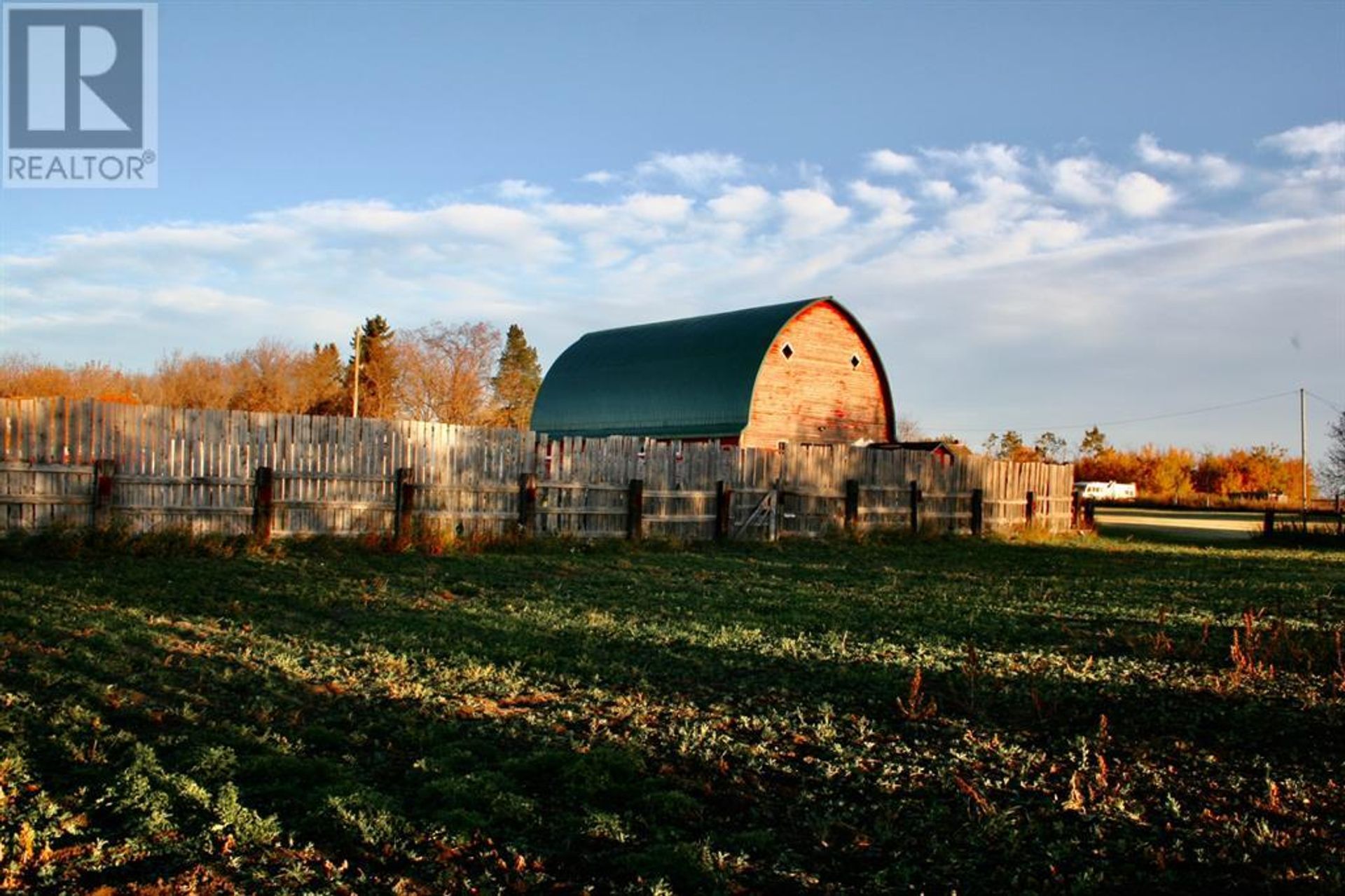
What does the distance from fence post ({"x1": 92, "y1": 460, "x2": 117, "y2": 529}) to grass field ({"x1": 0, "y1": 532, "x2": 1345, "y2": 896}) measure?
3497 mm

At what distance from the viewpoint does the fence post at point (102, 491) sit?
45.8ft

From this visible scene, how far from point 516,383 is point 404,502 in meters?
66.4

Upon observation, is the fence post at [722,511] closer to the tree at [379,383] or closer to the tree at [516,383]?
the tree at [516,383]

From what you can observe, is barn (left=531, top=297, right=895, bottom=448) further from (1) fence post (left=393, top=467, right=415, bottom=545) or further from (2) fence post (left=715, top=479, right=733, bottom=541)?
(1) fence post (left=393, top=467, right=415, bottom=545)

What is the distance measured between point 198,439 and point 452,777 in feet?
40.2

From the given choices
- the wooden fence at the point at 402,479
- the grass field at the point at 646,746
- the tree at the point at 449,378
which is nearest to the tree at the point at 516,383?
the tree at the point at 449,378

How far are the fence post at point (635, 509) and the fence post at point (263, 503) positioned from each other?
21.2ft

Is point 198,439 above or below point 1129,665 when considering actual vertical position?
above

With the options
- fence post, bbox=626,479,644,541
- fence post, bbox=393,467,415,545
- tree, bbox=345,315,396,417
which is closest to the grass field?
fence post, bbox=393,467,415,545

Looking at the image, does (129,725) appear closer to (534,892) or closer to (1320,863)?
(534,892)

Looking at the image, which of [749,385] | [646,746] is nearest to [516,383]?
[749,385]

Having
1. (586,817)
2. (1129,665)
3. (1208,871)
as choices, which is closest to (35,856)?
(586,817)

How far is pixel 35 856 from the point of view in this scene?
3.72 metres

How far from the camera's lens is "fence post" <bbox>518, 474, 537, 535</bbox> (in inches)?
699
